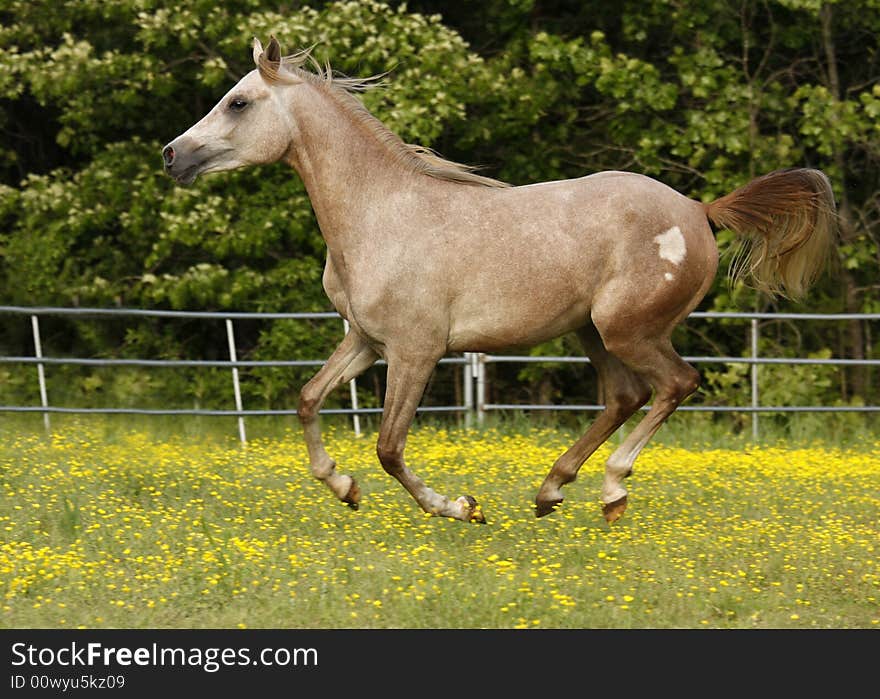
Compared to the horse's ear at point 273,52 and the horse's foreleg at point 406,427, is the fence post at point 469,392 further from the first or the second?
the horse's ear at point 273,52

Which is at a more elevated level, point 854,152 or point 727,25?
point 727,25

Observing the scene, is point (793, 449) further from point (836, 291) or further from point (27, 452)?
point (27, 452)

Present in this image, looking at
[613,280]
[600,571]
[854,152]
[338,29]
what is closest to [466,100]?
[338,29]

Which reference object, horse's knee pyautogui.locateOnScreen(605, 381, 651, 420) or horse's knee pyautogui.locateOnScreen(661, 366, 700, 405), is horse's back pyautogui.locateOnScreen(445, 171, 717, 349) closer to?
horse's knee pyautogui.locateOnScreen(661, 366, 700, 405)

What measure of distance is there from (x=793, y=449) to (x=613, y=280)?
4799mm

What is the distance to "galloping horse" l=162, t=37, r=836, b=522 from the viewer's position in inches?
260

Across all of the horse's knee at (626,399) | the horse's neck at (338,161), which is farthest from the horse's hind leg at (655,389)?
the horse's neck at (338,161)

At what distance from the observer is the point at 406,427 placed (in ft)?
21.9

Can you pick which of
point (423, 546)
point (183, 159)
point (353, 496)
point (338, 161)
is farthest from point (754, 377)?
point (183, 159)

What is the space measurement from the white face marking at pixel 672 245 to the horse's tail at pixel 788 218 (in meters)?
0.40

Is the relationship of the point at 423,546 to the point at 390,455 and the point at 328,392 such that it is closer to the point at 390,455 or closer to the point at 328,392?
the point at 390,455

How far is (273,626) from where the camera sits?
5.06 metres

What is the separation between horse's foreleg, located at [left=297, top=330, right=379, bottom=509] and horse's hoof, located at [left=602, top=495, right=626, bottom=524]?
136 cm

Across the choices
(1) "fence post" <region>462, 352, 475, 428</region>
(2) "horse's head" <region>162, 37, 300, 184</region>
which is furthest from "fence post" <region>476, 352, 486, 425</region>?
(2) "horse's head" <region>162, 37, 300, 184</region>
